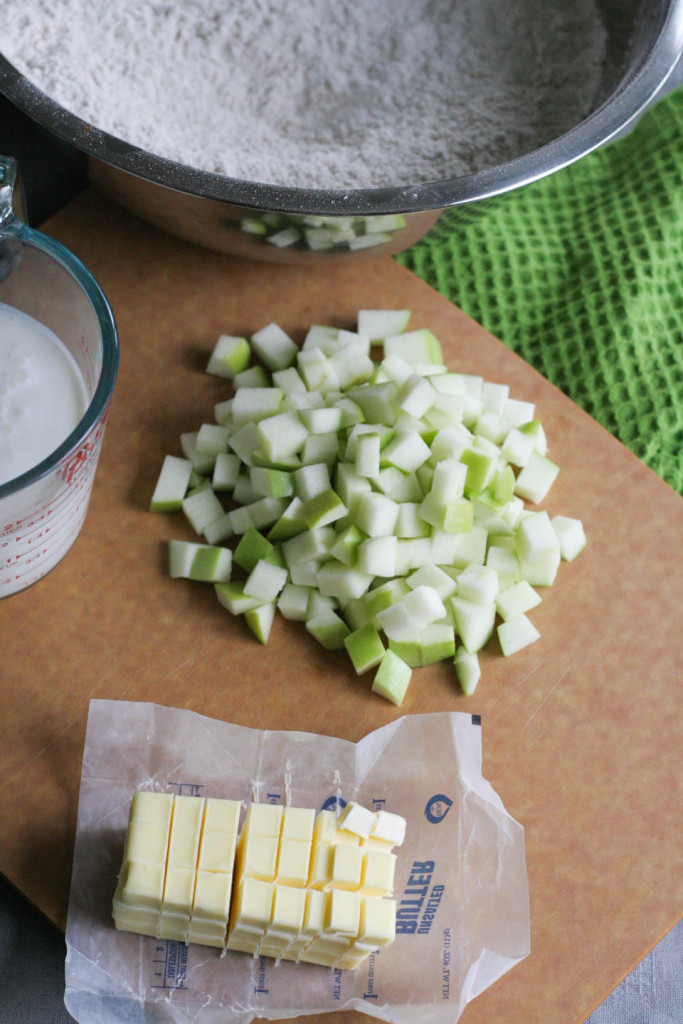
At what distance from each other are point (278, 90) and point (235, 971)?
1.04 m

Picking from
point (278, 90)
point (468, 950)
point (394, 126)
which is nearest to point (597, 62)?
point (394, 126)

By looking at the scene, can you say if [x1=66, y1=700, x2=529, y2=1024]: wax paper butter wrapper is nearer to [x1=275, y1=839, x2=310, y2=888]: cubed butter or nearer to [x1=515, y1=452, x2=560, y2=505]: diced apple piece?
[x1=275, y1=839, x2=310, y2=888]: cubed butter

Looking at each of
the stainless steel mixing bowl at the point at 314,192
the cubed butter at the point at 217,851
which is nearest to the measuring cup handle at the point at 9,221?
the stainless steel mixing bowl at the point at 314,192

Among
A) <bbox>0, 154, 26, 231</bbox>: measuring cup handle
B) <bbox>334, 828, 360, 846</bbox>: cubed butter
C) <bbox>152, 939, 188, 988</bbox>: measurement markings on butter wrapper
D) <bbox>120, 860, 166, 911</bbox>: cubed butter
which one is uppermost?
<bbox>0, 154, 26, 231</bbox>: measuring cup handle

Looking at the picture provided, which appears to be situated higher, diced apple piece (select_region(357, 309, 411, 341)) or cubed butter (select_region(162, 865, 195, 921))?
diced apple piece (select_region(357, 309, 411, 341))

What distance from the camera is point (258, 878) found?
3.14 feet

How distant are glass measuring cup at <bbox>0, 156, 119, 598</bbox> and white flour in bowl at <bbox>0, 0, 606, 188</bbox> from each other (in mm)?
268

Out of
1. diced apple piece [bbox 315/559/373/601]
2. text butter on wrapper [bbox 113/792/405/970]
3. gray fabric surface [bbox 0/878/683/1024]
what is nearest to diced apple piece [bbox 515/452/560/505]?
diced apple piece [bbox 315/559/373/601]

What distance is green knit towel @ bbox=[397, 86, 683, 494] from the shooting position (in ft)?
4.76

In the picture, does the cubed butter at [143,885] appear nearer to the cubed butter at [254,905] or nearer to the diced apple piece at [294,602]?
the cubed butter at [254,905]

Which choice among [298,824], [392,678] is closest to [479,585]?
[392,678]

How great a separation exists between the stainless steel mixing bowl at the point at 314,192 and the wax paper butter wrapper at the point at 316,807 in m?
0.53

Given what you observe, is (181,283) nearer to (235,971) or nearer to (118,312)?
(118,312)

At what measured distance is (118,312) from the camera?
132cm
